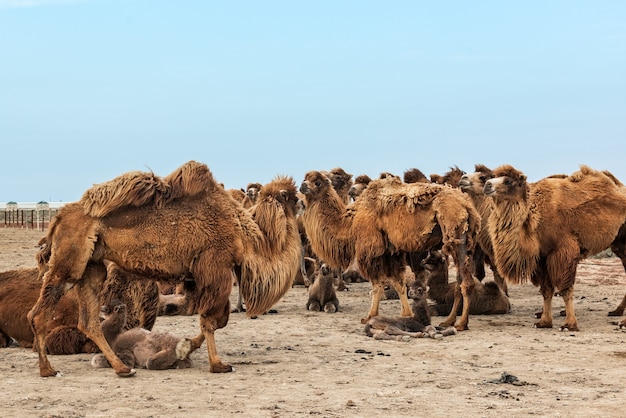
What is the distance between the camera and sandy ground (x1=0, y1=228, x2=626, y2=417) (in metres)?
7.11

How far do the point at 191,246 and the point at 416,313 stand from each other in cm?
456

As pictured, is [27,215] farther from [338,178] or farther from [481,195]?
[481,195]

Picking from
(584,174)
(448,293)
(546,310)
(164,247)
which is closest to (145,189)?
(164,247)

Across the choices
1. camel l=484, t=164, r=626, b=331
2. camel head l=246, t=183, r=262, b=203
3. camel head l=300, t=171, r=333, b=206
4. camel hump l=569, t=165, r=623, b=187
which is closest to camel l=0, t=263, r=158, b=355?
camel head l=300, t=171, r=333, b=206

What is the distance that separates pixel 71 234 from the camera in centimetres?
853

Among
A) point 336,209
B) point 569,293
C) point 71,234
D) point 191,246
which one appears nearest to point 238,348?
point 191,246

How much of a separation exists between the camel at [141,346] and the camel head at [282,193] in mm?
1979

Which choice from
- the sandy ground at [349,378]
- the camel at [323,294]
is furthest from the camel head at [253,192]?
the sandy ground at [349,378]

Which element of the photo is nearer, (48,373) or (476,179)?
(48,373)

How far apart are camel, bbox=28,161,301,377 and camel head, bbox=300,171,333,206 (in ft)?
14.8

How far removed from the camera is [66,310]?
385 inches

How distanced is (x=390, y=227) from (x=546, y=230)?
2.43 metres

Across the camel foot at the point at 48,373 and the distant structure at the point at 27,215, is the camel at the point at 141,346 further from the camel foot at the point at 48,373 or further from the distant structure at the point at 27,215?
the distant structure at the point at 27,215

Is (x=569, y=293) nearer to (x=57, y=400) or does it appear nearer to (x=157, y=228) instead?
(x=157, y=228)
